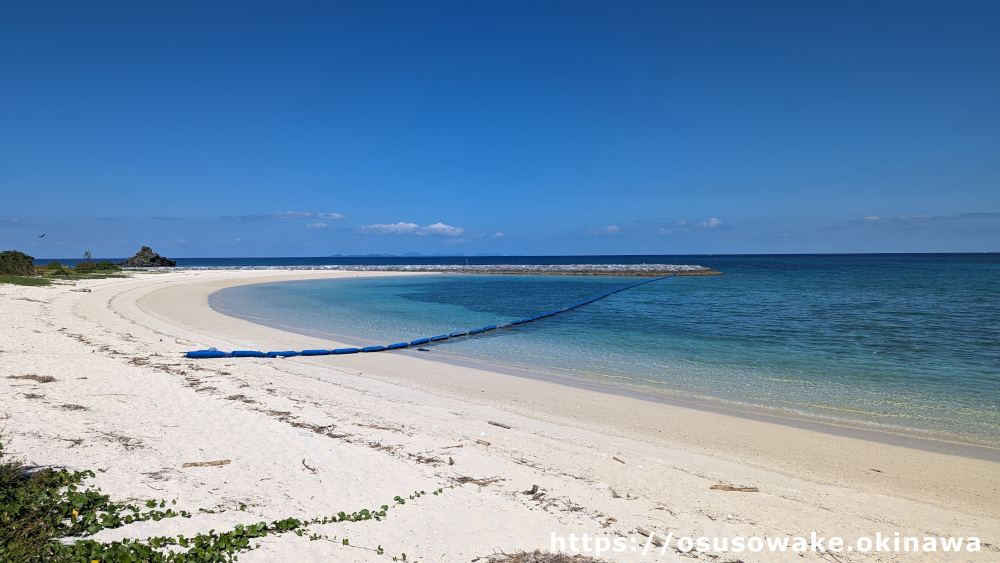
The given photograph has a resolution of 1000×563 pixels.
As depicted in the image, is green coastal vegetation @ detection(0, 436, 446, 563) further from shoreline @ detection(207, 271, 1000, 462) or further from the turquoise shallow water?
the turquoise shallow water

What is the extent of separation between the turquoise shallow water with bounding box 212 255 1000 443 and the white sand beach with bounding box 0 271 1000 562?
1912 mm

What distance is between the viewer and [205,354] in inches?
447

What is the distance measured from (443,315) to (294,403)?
1588cm

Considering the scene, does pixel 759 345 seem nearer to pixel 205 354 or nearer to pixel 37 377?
pixel 205 354

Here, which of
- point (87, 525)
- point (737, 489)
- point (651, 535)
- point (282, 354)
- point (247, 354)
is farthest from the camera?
point (282, 354)

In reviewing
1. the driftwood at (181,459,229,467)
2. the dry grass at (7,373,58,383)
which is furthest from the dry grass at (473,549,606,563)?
the dry grass at (7,373,58,383)

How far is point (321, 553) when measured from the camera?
3.58m

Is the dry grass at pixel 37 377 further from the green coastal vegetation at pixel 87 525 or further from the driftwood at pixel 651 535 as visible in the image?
the driftwood at pixel 651 535

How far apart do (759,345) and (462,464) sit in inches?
494

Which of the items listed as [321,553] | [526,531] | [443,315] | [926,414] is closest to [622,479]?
[526,531]

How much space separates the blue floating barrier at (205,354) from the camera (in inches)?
440

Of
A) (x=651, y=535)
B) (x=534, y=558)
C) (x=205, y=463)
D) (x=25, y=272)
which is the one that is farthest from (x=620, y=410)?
(x=25, y=272)

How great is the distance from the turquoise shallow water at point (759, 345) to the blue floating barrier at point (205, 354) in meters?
2.49

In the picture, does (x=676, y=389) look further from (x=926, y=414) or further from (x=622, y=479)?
(x=622, y=479)
